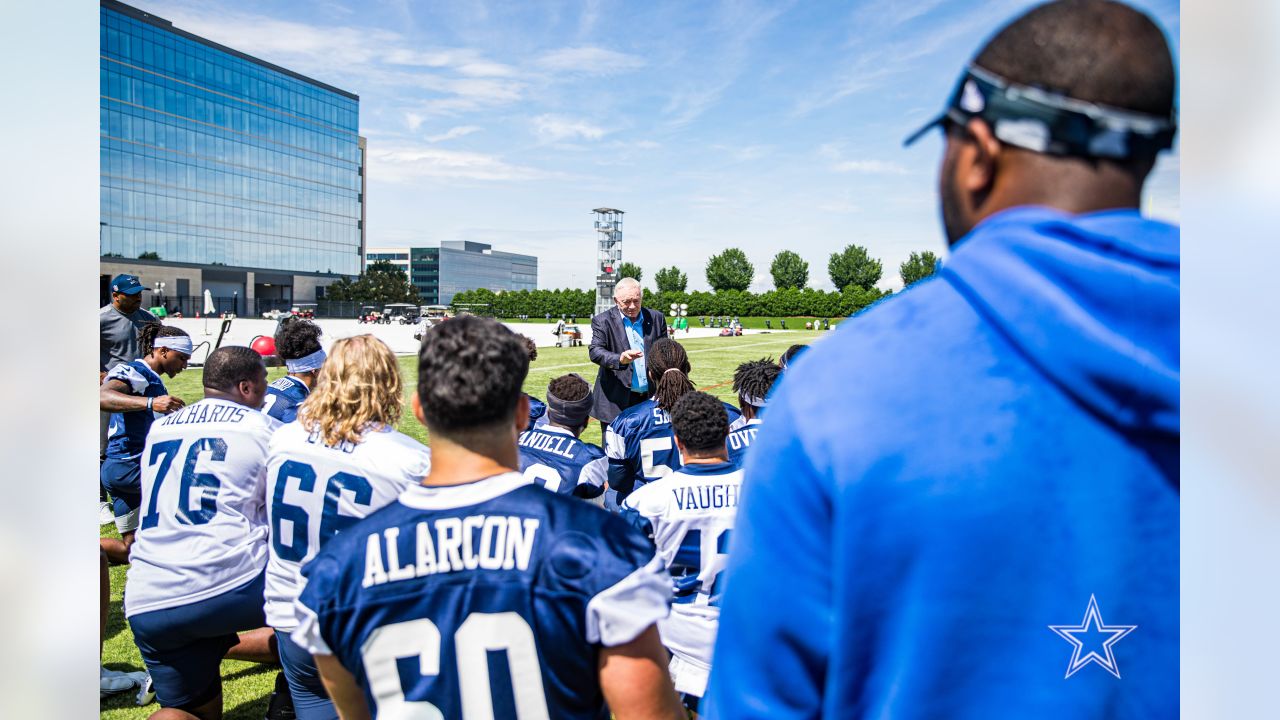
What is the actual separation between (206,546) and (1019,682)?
9.14 ft

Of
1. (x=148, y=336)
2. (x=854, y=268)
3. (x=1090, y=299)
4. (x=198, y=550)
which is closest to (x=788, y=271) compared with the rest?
(x=854, y=268)

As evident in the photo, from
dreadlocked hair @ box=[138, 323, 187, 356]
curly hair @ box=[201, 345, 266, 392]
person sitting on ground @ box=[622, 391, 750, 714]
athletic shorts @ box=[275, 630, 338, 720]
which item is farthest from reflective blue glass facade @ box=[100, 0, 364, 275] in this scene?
dreadlocked hair @ box=[138, 323, 187, 356]

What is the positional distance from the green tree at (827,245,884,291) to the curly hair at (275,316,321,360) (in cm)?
298

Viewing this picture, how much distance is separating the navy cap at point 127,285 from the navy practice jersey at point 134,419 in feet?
5.54

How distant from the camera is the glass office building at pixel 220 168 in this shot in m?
2.16

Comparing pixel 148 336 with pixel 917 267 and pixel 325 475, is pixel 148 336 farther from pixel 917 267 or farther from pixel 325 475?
pixel 917 267

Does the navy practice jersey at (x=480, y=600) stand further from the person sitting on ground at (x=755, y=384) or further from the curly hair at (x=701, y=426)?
the person sitting on ground at (x=755, y=384)

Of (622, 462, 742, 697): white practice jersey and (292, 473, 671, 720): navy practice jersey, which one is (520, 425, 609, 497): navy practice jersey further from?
(292, 473, 671, 720): navy practice jersey

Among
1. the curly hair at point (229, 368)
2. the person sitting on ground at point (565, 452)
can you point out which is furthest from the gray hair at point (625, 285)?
the curly hair at point (229, 368)

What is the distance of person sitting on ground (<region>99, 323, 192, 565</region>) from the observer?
4355 mm

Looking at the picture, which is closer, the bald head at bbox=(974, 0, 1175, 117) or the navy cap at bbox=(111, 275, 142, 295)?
the bald head at bbox=(974, 0, 1175, 117)

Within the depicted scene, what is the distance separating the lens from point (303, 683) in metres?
2.53

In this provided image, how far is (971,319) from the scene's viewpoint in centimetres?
87
